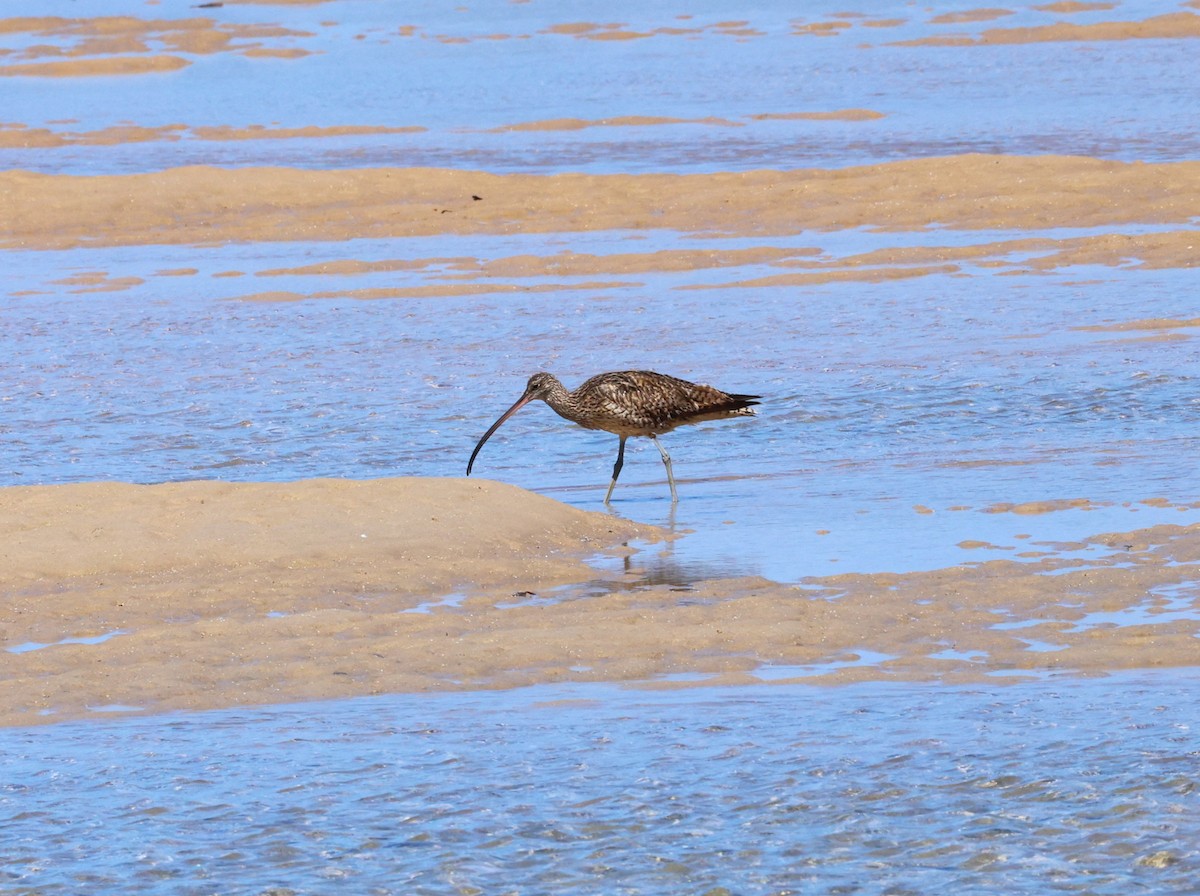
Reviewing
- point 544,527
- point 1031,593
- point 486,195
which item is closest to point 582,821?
point 1031,593

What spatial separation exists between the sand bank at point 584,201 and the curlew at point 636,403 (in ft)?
37.9

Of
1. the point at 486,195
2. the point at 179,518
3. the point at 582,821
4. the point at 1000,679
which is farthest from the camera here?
the point at 486,195

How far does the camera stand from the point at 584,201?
26953 mm

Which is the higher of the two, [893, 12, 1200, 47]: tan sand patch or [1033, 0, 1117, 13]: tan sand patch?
[1033, 0, 1117, 13]: tan sand patch

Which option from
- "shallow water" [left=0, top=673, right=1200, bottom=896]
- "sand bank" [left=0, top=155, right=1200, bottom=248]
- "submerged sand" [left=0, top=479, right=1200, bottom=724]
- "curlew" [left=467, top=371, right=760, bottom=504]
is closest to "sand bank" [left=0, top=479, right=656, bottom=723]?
"submerged sand" [left=0, top=479, right=1200, bottom=724]

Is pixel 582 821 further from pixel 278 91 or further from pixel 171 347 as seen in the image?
pixel 278 91

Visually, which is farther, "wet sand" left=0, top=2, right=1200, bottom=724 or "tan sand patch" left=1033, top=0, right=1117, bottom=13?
"tan sand patch" left=1033, top=0, right=1117, bottom=13

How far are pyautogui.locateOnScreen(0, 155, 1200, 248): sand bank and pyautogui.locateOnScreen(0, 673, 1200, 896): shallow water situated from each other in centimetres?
1702

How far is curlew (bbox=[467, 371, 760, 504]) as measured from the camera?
13031 millimetres

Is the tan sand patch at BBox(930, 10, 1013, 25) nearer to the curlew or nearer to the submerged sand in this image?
the curlew

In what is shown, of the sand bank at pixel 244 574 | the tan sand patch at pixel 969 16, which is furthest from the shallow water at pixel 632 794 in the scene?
the tan sand patch at pixel 969 16

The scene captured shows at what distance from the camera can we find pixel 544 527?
36.8ft

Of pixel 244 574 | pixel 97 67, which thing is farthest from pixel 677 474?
pixel 97 67

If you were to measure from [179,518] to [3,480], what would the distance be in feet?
9.94
